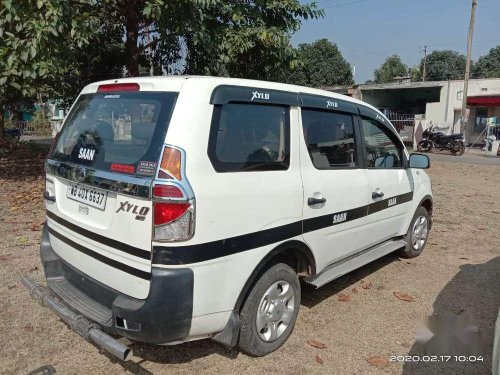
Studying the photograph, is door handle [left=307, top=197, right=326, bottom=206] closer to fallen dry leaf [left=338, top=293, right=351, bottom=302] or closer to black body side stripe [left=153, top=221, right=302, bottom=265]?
black body side stripe [left=153, top=221, right=302, bottom=265]

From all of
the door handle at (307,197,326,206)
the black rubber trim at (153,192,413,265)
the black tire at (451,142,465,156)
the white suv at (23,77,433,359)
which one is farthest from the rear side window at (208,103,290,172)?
the black tire at (451,142,465,156)

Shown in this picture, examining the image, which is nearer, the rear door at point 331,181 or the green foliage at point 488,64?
the rear door at point 331,181

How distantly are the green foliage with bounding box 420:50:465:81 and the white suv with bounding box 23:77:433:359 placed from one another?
6673 centimetres

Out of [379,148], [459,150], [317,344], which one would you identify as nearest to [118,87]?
[317,344]

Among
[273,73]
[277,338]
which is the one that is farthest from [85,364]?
[273,73]

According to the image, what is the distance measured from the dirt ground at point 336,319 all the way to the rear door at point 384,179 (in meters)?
0.62

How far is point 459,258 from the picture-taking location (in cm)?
543

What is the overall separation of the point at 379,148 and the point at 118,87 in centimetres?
263

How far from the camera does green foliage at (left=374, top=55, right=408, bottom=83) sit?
238 ft

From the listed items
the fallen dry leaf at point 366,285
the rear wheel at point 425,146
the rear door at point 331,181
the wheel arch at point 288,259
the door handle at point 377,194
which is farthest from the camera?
the rear wheel at point 425,146

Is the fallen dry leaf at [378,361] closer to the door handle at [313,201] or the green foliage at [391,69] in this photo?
the door handle at [313,201]

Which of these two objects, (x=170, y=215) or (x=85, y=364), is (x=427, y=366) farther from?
(x=85, y=364)

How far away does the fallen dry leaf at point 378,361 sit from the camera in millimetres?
3139

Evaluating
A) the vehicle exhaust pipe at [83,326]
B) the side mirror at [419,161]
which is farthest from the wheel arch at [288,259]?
the side mirror at [419,161]
